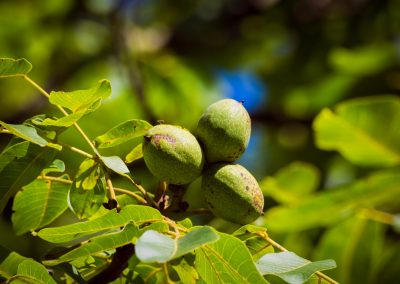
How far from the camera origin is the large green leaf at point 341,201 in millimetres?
2229

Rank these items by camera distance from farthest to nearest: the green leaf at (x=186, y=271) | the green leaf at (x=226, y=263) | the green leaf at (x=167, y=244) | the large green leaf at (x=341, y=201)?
the large green leaf at (x=341, y=201)
the green leaf at (x=186, y=271)
the green leaf at (x=226, y=263)
the green leaf at (x=167, y=244)

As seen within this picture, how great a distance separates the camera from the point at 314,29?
4434 mm

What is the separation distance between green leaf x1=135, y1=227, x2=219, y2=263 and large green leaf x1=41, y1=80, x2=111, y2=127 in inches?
13.2

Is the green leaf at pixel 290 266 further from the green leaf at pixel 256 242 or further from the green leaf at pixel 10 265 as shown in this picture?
the green leaf at pixel 10 265

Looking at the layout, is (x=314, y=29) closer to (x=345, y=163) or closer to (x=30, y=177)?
(x=345, y=163)

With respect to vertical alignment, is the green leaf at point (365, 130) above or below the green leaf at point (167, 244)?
below

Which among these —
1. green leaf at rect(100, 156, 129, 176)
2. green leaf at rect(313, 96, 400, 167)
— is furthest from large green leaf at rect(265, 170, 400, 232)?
green leaf at rect(100, 156, 129, 176)

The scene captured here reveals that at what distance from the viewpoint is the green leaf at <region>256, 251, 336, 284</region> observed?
3.91 feet

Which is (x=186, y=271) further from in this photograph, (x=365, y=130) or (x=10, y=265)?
(x=365, y=130)

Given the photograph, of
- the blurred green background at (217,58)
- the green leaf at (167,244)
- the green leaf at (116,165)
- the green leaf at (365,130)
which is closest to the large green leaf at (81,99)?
the green leaf at (116,165)

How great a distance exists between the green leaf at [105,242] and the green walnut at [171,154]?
8.9 inches

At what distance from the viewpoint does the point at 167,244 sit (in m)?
1.08

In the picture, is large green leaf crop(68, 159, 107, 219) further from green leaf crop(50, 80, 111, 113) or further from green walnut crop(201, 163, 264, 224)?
green walnut crop(201, 163, 264, 224)

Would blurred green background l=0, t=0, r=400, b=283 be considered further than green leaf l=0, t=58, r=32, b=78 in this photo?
Yes
